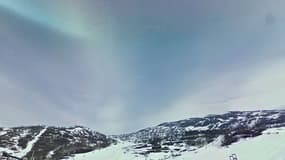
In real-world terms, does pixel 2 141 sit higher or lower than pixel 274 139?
higher

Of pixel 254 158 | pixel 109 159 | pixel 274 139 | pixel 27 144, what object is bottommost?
pixel 254 158

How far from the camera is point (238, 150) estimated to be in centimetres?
8962

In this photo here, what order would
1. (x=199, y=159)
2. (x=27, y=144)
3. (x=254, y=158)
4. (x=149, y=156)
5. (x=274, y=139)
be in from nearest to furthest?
1. (x=254, y=158)
2. (x=274, y=139)
3. (x=199, y=159)
4. (x=149, y=156)
5. (x=27, y=144)

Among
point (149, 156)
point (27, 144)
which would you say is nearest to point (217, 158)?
point (149, 156)

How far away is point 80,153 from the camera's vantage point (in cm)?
18275

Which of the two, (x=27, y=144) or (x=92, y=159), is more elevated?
(x=27, y=144)

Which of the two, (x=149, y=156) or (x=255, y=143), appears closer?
(x=255, y=143)

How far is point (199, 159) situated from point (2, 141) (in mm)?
133134

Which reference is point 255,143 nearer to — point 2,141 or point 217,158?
point 217,158

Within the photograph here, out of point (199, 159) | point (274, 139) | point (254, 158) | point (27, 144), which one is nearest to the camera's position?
point (254, 158)

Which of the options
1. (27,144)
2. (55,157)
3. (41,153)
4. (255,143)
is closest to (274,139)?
(255,143)

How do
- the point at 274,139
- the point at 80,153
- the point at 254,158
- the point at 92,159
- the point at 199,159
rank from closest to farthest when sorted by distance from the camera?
the point at 254,158 → the point at 274,139 → the point at 199,159 → the point at 92,159 → the point at 80,153

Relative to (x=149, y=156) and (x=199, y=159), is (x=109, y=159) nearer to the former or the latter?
(x=149, y=156)

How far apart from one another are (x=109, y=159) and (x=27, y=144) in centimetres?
6527
